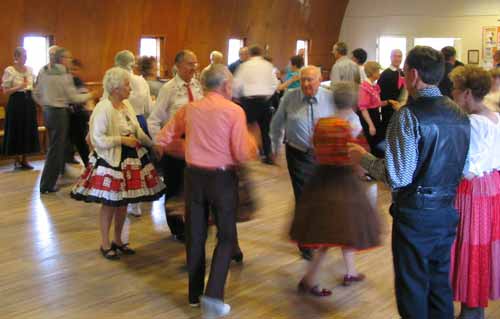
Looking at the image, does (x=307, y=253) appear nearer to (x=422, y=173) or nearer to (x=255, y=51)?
(x=422, y=173)

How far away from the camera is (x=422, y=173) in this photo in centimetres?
275

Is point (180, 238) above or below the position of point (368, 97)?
below

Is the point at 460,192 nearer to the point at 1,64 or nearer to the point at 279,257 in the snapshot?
the point at 279,257

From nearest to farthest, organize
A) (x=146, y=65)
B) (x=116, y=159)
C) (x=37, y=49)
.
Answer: (x=116, y=159), (x=146, y=65), (x=37, y=49)

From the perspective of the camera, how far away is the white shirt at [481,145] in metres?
3.20

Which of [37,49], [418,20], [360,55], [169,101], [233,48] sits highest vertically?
[418,20]

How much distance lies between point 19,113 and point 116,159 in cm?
435

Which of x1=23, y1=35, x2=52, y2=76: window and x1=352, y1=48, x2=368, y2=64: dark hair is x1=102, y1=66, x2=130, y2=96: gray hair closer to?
x1=352, y1=48, x2=368, y2=64: dark hair

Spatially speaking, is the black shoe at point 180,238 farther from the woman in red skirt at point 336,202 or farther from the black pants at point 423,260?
the black pants at point 423,260

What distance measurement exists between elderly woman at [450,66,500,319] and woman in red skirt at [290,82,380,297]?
1.76 feet

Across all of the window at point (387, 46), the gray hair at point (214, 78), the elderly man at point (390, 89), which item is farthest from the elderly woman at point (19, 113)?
the window at point (387, 46)

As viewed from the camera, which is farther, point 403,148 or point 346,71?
point 346,71

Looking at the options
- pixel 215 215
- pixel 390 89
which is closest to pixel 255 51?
pixel 390 89

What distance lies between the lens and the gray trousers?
6.84m
